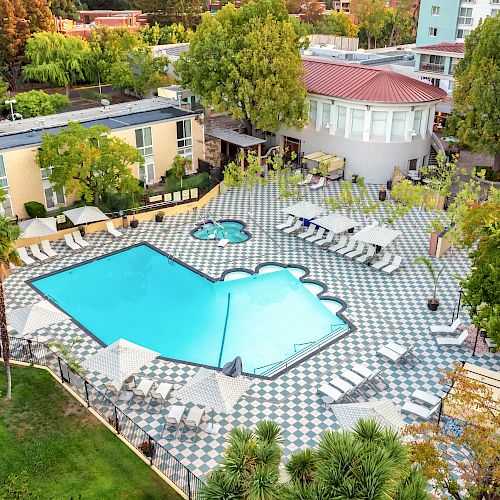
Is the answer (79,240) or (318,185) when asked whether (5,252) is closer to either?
(79,240)

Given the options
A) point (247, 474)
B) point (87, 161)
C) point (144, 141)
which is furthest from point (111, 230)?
point (247, 474)

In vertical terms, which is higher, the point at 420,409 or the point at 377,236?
the point at 377,236

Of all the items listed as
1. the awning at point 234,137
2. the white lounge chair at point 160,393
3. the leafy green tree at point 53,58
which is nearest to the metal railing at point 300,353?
the white lounge chair at point 160,393

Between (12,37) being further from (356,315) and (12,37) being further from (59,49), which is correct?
(356,315)

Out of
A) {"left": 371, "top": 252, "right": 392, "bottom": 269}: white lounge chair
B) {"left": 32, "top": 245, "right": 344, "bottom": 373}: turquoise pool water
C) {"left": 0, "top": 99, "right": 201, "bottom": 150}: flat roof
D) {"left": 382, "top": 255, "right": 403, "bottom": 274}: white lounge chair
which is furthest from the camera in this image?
{"left": 0, "top": 99, "right": 201, "bottom": 150}: flat roof

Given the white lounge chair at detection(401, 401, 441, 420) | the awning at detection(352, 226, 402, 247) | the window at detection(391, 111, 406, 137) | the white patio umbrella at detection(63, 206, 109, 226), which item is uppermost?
the window at detection(391, 111, 406, 137)

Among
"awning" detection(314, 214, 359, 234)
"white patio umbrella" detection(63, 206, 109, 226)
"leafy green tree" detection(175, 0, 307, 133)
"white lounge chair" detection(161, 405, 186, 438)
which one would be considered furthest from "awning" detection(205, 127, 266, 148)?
"white lounge chair" detection(161, 405, 186, 438)

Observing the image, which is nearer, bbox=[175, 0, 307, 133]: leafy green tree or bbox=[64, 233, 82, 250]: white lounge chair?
bbox=[64, 233, 82, 250]: white lounge chair

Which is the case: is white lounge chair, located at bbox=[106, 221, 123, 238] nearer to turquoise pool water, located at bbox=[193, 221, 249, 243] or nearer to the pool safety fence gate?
turquoise pool water, located at bbox=[193, 221, 249, 243]
